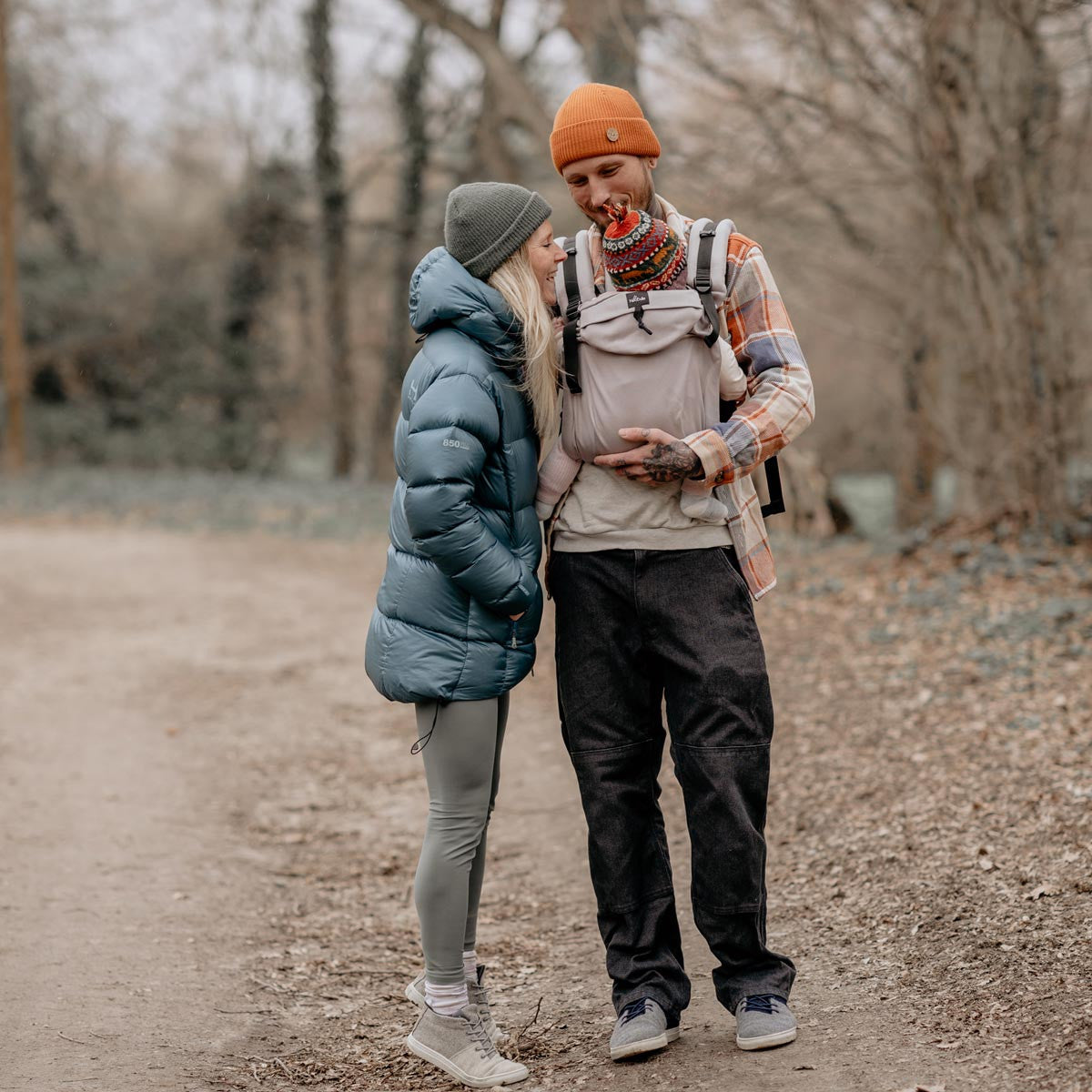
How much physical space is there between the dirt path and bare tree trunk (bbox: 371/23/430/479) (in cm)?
1470

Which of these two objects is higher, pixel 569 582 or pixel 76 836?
pixel 569 582

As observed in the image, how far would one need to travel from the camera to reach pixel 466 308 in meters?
3.04

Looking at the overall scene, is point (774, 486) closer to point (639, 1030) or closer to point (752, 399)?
point (752, 399)

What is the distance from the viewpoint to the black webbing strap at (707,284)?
305 centimetres

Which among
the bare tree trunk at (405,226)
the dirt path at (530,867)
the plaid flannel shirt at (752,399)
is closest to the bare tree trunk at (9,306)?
the bare tree trunk at (405,226)

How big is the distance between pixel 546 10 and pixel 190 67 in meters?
8.85

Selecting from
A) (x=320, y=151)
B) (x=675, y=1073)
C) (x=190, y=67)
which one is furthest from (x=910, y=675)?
(x=320, y=151)

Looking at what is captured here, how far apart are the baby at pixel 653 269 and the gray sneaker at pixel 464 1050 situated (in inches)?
52.6

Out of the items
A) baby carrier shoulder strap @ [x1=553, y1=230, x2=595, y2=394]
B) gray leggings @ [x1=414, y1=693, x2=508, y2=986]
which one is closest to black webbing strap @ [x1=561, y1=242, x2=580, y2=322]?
baby carrier shoulder strap @ [x1=553, y1=230, x2=595, y2=394]

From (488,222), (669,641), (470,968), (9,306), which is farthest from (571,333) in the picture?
(9,306)

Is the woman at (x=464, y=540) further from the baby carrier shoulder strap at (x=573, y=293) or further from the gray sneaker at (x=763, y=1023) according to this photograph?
the gray sneaker at (x=763, y=1023)

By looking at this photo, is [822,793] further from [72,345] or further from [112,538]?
[72,345]

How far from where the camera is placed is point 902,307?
1324cm

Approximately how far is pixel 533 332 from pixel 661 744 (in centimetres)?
108
